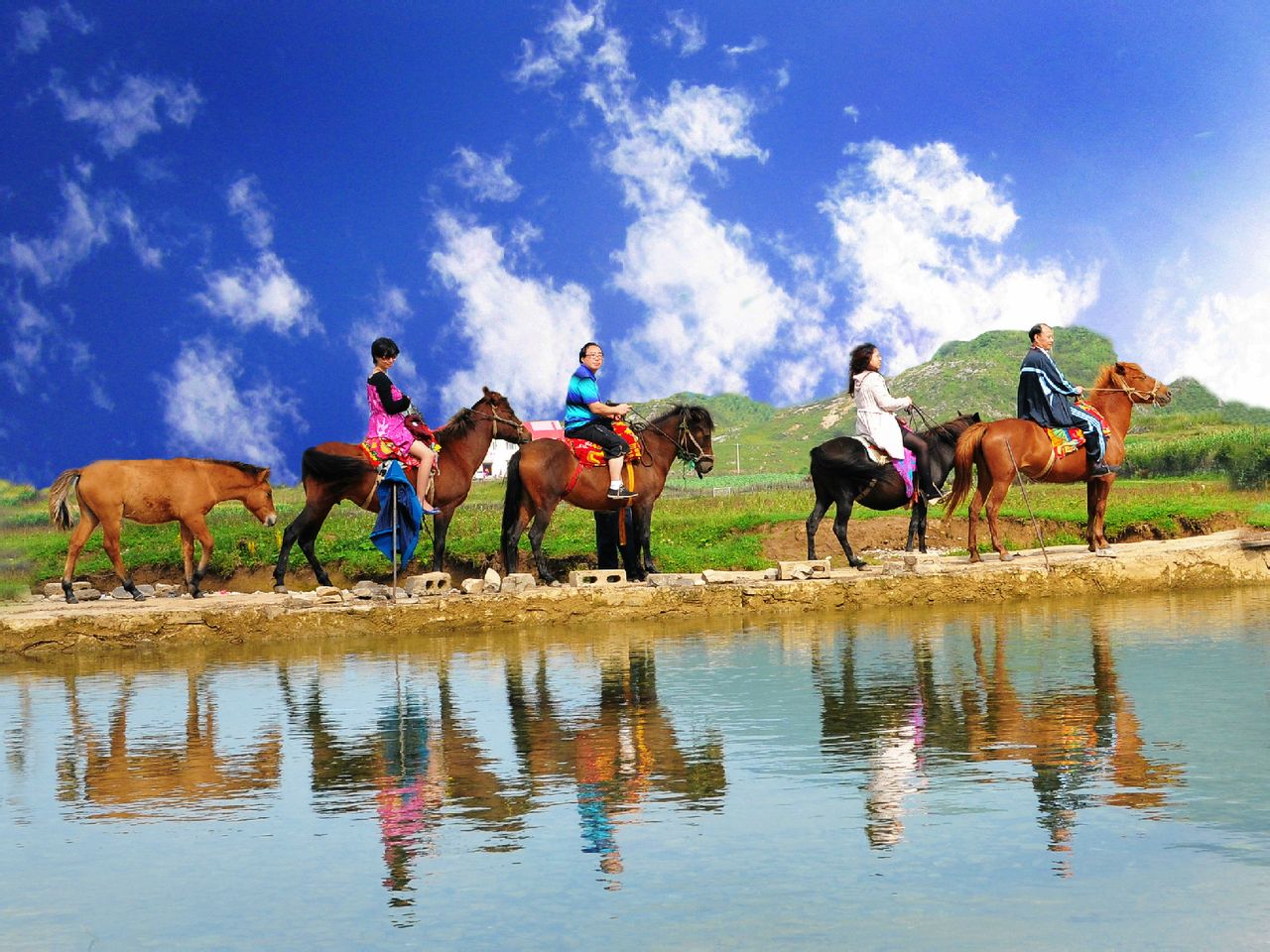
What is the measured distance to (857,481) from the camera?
18.5 m

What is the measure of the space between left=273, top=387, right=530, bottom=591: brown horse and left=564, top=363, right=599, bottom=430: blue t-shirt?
3.85 ft

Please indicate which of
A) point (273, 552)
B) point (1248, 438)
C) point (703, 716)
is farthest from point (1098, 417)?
point (1248, 438)

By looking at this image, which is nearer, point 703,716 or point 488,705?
point 703,716

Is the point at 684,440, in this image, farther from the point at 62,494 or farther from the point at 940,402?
the point at 940,402

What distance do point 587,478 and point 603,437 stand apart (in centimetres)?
57

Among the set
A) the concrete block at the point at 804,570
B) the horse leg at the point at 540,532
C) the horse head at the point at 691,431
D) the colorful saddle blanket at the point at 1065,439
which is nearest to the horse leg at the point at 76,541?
the horse leg at the point at 540,532

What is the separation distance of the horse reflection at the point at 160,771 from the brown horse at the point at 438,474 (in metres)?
7.17

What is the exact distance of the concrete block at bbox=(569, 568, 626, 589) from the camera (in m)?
16.9

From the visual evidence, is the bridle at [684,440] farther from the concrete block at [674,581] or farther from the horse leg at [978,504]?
the horse leg at [978,504]

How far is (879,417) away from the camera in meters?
18.5

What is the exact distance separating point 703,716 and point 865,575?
856 centimetres

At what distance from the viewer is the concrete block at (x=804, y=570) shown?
676 inches

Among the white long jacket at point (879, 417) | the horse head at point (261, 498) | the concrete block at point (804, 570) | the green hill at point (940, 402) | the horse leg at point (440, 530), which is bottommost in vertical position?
the concrete block at point (804, 570)

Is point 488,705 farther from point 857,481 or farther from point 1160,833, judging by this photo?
point 857,481
